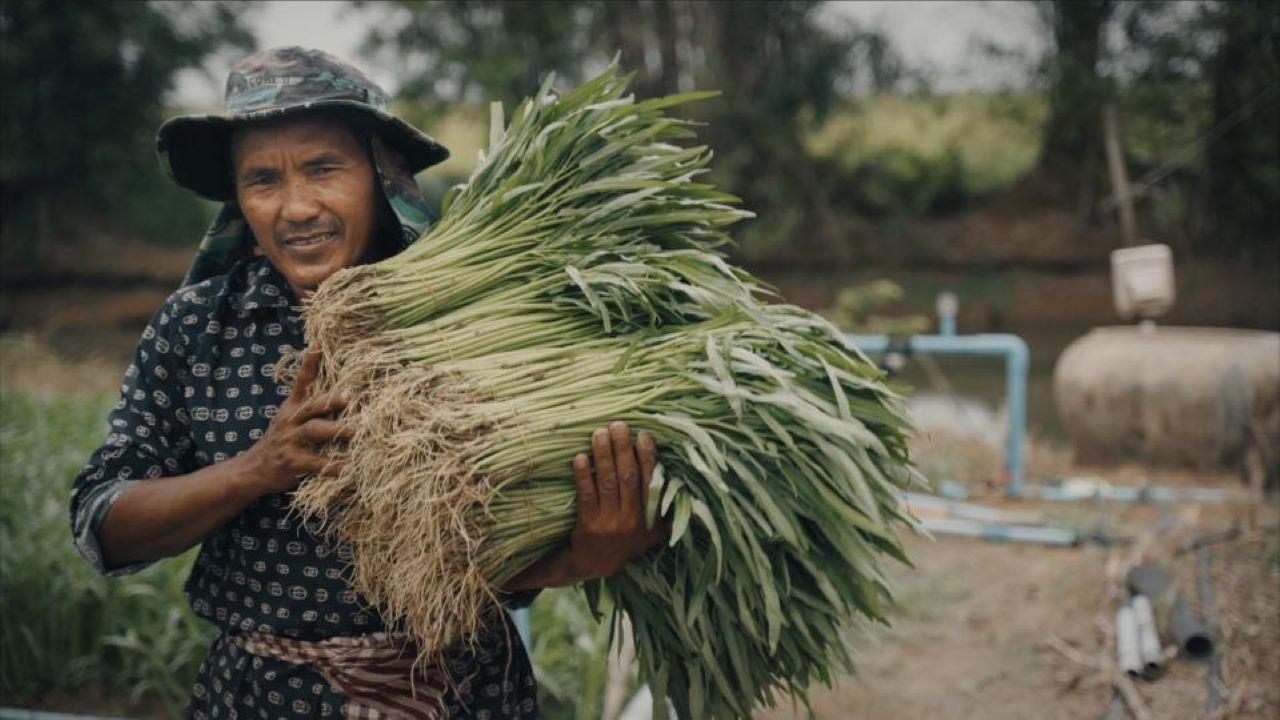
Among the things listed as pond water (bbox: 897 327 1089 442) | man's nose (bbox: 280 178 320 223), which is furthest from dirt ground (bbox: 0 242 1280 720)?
pond water (bbox: 897 327 1089 442)

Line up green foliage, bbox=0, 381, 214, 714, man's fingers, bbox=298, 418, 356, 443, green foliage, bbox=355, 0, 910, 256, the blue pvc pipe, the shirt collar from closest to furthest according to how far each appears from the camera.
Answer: man's fingers, bbox=298, 418, 356, 443
the shirt collar
green foliage, bbox=0, 381, 214, 714
the blue pvc pipe
green foliage, bbox=355, 0, 910, 256

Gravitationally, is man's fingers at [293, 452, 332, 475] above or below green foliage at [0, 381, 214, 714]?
above

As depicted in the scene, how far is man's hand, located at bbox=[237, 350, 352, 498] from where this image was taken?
1391 mm

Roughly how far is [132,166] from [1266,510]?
1362cm

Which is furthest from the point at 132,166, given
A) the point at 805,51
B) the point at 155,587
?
the point at 155,587

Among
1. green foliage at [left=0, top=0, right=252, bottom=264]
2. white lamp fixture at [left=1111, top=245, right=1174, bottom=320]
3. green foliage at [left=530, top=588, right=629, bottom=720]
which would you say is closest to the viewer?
green foliage at [left=530, top=588, right=629, bottom=720]

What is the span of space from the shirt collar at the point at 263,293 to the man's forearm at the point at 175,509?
0.91ft

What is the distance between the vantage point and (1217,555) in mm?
4227

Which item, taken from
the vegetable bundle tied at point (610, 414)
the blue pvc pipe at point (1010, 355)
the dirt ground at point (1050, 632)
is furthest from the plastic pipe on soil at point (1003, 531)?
the vegetable bundle tied at point (610, 414)

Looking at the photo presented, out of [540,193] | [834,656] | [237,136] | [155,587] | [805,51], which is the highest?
[805,51]

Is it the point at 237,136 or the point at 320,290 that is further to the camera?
the point at 237,136

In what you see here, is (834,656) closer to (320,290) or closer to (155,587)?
(320,290)

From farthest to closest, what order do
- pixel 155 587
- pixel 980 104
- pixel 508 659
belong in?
pixel 980 104, pixel 155 587, pixel 508 659

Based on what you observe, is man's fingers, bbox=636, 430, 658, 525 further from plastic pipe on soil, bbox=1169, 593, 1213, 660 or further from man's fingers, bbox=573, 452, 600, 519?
plastic pipe on soil, bbox=1169, 593, 1213, 660
